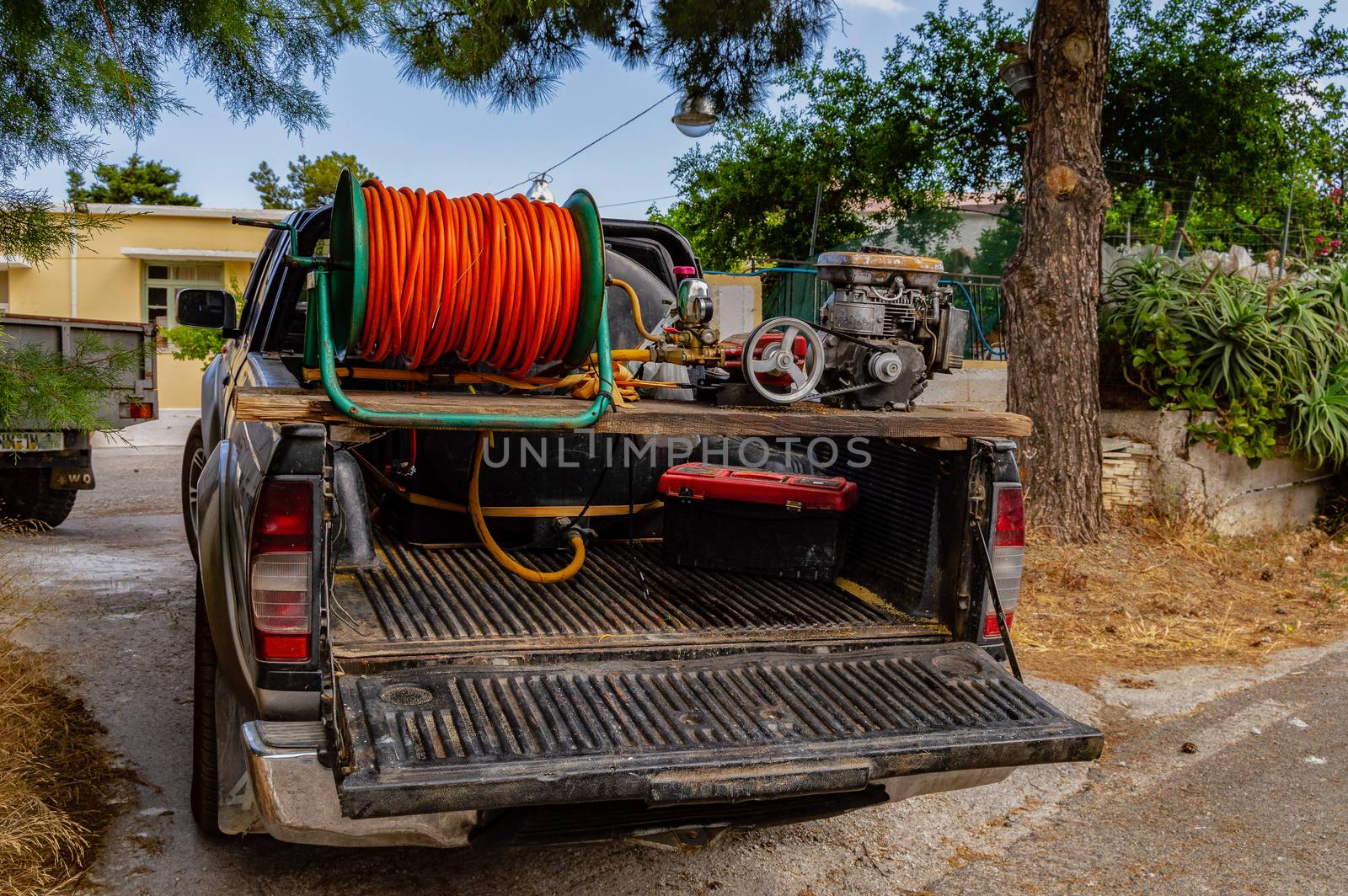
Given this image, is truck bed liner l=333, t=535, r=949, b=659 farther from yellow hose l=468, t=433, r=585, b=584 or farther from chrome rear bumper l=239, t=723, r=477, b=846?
chrome rear bumper l=239, t=723, r=477, b=846

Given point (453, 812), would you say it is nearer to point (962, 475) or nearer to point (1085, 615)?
point (962, 475)

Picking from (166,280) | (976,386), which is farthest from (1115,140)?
(166,280)

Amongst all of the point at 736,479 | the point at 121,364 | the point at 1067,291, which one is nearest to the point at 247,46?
the point at 121,364

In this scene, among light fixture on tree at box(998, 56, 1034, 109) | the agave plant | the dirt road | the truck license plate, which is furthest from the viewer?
the agave plant

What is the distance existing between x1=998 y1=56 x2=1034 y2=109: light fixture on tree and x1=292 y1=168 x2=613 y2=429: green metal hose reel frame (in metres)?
5.14

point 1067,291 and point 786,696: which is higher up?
point 1067,291

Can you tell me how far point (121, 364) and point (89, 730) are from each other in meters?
1.37

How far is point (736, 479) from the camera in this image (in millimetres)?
3781

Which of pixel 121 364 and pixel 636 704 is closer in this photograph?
pixel 636 704

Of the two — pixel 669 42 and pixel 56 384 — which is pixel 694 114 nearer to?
pixel 669 42

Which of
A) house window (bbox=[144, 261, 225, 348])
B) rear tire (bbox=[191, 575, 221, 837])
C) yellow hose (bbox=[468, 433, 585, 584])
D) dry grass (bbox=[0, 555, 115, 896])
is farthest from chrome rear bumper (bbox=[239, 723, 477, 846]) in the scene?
house window (bbox=[144, 261, 225, 348])

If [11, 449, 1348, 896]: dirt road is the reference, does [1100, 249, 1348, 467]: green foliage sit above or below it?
above

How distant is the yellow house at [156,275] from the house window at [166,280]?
0.02 m

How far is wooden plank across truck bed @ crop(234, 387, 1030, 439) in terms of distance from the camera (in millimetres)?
2508
